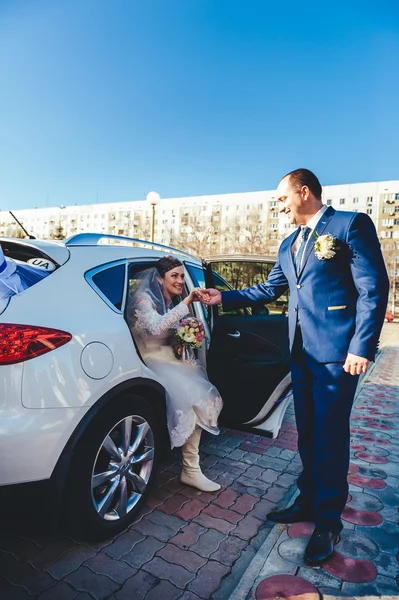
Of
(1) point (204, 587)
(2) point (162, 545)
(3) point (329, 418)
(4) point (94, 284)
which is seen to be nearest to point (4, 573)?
(2) point (162, 545)

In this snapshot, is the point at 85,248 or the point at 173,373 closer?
the point at 85,248

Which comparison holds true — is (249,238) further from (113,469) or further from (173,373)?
(113,469)

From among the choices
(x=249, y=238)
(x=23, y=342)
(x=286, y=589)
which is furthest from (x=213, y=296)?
(x=249, y=238)

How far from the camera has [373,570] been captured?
2.13 metres

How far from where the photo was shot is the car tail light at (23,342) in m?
1.83

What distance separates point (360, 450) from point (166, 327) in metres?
2.48

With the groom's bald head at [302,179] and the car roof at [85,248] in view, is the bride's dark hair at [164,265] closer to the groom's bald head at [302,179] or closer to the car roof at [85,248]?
the car roof at [85,248]

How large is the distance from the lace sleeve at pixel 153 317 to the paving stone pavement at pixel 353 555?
1480 millimetres

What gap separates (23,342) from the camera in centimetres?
186

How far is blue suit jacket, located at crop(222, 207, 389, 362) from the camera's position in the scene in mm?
2125

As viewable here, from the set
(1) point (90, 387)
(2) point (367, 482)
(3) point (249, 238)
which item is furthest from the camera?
(3) point (249, 238)

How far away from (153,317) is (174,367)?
403 millimetres

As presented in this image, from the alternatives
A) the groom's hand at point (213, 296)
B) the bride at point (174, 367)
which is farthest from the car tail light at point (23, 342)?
the groom's hand at point (213, 296)

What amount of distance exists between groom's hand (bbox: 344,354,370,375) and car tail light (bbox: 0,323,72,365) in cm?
152
